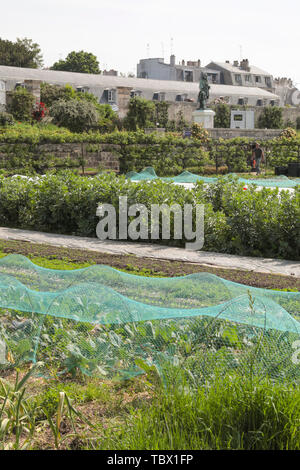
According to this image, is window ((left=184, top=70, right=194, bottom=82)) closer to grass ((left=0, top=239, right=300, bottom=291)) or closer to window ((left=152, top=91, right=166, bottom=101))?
window ((left=152, top=91, right=166, bottom=101))

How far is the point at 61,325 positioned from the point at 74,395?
0.63 m

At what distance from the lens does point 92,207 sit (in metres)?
9.16

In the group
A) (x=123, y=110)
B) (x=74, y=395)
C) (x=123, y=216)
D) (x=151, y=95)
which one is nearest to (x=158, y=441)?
(x=74, y=395)

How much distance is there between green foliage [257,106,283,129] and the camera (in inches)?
1718

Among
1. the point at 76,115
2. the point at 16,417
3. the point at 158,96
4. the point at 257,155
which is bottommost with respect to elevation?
the point at 16,417

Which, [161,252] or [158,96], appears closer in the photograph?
[161,252]

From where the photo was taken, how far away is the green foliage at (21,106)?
104 ft

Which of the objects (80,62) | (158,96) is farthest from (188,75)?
(158,96)

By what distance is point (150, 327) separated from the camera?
11.9ft

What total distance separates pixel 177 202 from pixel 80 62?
60.4m

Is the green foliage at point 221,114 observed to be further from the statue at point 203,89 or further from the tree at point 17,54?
the tree at point 17,54

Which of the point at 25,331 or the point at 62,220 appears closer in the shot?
the point at 25,331

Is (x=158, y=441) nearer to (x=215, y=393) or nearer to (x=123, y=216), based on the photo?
(x=215, y=393)

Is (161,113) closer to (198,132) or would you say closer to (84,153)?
(198,132)
